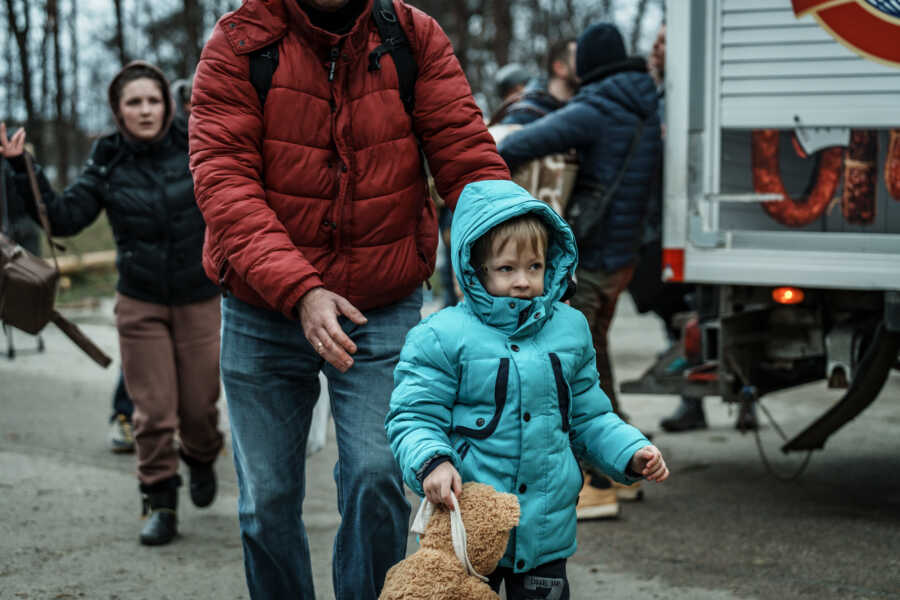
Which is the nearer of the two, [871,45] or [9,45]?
[871,45]

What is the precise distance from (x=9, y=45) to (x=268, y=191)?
88.4 feet

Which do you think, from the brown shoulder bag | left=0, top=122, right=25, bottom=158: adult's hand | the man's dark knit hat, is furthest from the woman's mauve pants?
the man's dark knit hat

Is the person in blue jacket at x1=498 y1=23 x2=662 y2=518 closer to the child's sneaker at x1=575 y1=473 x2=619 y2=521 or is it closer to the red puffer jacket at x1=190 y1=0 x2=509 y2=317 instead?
the child's sneaker at x1=575 y1=473 x2=619 y2=521

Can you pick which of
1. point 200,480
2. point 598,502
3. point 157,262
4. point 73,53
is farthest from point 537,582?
point 73,53

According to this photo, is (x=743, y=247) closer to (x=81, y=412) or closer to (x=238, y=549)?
(x=238, y=549)

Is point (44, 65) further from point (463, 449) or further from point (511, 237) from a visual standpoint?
point (463, 449)

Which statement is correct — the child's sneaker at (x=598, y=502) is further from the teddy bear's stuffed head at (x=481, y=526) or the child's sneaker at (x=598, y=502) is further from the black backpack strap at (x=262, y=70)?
the black backpack strap at (x=262, y=70)

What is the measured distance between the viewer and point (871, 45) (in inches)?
186

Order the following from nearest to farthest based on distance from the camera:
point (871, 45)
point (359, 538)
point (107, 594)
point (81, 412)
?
point (359, 538) < point (107, 594) < point (871, 45) < point (81, 412)

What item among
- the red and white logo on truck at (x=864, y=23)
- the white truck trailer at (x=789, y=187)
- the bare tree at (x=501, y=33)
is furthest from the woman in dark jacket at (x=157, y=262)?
the bare tree at (x=501, y=33)

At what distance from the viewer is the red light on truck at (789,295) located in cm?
503

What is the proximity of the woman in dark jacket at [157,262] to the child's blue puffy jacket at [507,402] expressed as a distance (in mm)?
2573

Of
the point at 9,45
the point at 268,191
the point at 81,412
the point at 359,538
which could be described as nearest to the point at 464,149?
the point at 268,191

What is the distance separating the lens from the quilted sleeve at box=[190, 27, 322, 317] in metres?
2.80
